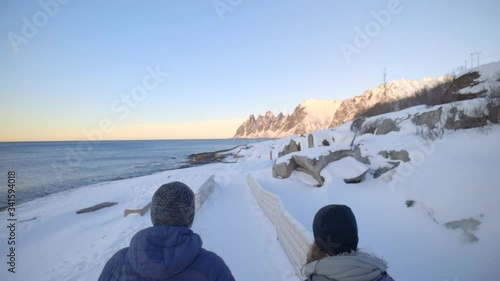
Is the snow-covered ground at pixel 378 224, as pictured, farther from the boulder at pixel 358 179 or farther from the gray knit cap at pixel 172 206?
the gray knit cap at pixel 172 206

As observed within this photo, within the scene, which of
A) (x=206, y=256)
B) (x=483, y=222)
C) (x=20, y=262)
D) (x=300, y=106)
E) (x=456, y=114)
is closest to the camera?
(x=206, y=256)

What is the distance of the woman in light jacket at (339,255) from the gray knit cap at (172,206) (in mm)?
931

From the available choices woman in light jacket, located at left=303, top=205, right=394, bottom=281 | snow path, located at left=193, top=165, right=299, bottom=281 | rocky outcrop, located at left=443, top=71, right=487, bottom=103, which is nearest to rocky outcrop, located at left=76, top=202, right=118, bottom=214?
snow path, located at left=193, top=165, right=299, bottom=281

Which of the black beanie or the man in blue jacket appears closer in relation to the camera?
the man in blue jacket

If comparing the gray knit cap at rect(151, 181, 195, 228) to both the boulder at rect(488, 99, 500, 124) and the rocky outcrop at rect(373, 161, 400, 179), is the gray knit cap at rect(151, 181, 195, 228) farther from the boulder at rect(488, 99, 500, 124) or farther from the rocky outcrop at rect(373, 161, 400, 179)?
the boulder at rect(488, 99, 500, 124)

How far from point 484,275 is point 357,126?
2258 cm

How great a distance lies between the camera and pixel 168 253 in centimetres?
156

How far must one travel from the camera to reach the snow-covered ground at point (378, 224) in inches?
204

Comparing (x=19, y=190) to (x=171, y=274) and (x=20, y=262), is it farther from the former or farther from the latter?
(x=171, y=274)

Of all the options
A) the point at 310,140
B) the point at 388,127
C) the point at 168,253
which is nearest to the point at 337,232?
the point at 168,253

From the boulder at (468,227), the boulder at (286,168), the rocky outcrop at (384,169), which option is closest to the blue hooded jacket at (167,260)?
the boulder at (468,227)

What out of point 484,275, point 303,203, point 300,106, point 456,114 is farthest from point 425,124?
point 300,106

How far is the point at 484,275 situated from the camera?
446cm

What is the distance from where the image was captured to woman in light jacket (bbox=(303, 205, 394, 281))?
5.69ft
